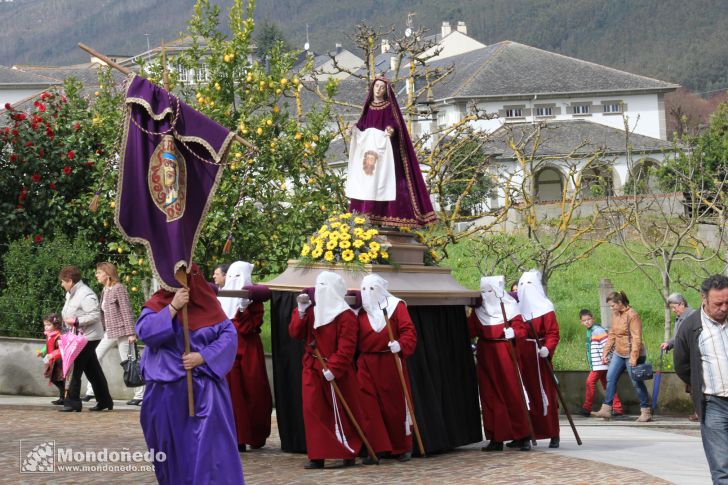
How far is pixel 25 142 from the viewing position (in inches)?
899

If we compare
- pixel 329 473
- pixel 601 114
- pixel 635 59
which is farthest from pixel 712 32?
pixel 329 473

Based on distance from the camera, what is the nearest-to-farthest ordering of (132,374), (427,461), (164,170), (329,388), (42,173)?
(164,170)
(329,388)
(427,461)
(132,374)
(42,173)

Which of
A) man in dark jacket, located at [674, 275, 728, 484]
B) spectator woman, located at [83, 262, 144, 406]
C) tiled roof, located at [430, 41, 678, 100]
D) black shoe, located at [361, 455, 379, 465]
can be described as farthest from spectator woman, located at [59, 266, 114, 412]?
tiled roof, located at [430, 41, 678, 100]

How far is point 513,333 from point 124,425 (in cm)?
469

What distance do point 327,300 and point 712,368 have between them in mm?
4290

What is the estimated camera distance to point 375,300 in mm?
12375

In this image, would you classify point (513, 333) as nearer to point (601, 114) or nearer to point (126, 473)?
point (126, 473)

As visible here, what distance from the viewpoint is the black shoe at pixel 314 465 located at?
1202 cm

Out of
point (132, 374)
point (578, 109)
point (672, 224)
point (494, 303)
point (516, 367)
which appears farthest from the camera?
point (578, 109)

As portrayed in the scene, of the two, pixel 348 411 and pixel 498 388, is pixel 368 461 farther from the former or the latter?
pixel 498 388

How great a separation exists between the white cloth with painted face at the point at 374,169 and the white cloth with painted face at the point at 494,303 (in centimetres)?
146

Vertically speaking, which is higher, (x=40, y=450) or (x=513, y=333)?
(x=513, y=333)

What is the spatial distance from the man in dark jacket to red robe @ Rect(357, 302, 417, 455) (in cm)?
388

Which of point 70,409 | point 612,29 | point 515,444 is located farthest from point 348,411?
point 612,29
